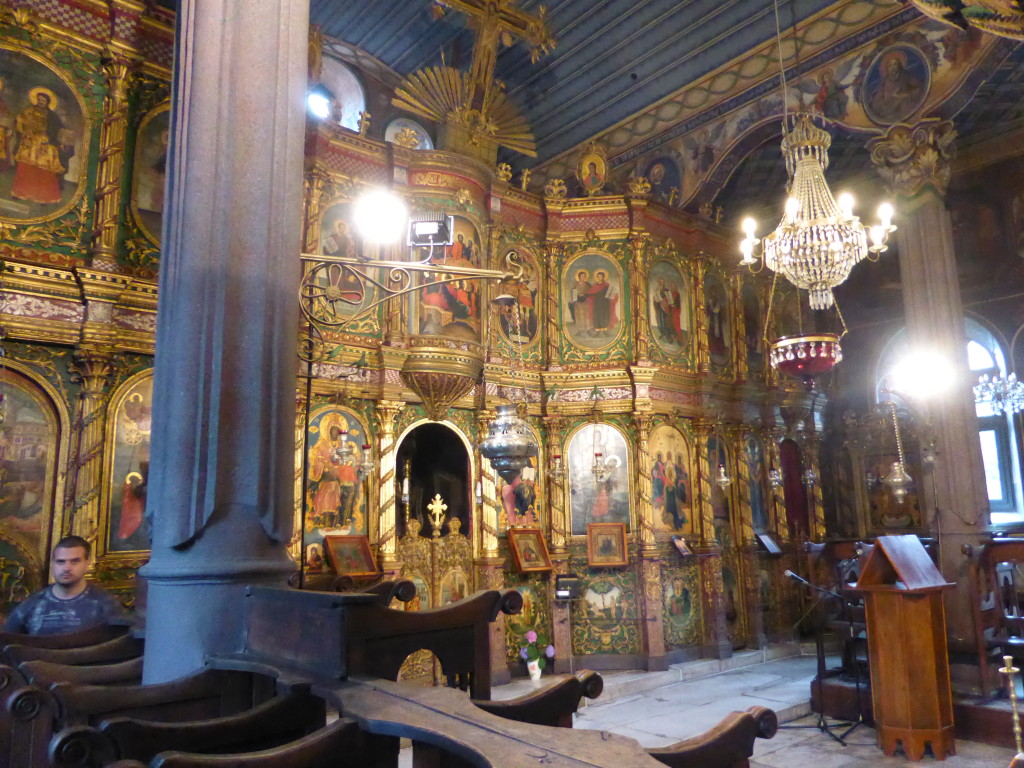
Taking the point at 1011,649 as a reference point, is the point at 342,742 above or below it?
above

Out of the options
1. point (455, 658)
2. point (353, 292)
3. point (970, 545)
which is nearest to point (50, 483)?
point (353, 292)

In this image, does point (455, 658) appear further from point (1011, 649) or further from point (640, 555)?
point (640, 555)

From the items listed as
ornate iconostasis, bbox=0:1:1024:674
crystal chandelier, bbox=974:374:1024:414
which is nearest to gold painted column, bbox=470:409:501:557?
ornate iconostasis, bbox=0:1:1024:674

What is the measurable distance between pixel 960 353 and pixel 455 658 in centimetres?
766

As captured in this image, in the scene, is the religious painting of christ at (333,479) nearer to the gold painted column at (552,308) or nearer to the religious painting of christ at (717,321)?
the gold painted column at (552,308)

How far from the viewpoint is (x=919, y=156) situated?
873 centimetres

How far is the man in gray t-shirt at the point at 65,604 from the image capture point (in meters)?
4.35

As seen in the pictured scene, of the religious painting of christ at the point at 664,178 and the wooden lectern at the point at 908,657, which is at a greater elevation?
the religious painting of christ at the point at 664,178

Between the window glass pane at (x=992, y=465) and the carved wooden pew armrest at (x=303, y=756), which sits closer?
the carved wooden pew armrest at (x=303, y=756)

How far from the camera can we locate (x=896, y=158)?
350 inches

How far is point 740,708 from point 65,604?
691 centimetres

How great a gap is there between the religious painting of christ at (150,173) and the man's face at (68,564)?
3.89m

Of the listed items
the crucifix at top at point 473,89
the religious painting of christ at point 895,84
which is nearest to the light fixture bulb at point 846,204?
the religious painting of christ at point 895,84

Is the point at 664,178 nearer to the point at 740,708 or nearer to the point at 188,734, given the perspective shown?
the point at 740,708
